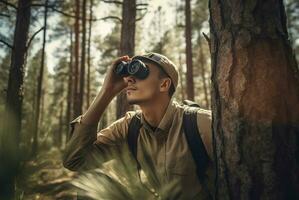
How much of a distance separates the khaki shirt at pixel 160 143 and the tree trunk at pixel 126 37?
4.16m

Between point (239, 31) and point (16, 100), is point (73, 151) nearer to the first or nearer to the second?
point (239, 31)

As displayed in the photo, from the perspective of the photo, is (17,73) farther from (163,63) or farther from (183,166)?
(183,166)

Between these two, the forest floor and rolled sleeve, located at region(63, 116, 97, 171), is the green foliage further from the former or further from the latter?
rolled sleeve, located at region(63, 116, 97, 171)

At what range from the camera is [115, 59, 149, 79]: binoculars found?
3090 mm

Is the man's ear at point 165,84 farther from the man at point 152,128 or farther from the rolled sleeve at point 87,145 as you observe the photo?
the rolled sleeve at point 87,145

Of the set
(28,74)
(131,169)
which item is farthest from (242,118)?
(28,74)

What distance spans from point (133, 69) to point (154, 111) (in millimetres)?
493

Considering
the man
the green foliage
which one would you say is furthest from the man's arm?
the green foliage

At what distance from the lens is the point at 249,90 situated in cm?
187

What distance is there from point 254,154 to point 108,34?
3101cm

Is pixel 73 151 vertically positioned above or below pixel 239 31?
below

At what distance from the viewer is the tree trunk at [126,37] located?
302 inches

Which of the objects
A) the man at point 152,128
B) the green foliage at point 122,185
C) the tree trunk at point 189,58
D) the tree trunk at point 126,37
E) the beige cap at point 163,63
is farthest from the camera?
the tree trunk at point 189,58

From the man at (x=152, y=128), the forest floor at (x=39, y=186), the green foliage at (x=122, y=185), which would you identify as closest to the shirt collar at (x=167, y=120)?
the man at (x=152, y=128)
